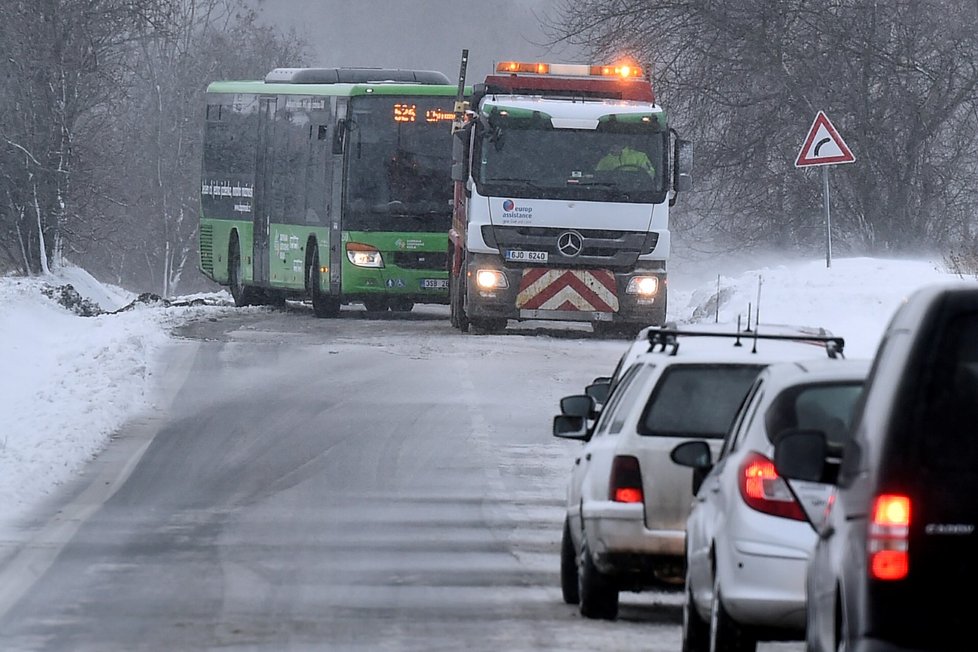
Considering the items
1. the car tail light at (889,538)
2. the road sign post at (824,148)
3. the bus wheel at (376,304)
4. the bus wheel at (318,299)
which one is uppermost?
the road sign post at (824,148)

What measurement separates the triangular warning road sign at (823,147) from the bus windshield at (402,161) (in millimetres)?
7185

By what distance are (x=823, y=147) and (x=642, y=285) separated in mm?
2869

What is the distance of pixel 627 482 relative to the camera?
377 inches

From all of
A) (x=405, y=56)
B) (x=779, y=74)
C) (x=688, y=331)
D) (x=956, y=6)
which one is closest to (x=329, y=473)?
(x=688, y=331)

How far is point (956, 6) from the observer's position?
4216 centimetres

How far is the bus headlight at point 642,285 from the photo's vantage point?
27781 mm

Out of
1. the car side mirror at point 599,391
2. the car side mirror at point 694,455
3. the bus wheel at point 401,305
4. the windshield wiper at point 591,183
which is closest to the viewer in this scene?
the car side mirror at point 694,455

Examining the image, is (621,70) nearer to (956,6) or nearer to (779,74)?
(779,74)

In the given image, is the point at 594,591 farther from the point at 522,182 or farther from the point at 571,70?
the point at 571,70

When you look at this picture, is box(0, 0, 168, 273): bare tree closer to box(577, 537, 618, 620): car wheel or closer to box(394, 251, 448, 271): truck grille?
box(394, 251, 448, 271): truck grille

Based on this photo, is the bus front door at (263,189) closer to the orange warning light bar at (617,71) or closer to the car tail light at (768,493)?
the orange warning light bar at (617,71)

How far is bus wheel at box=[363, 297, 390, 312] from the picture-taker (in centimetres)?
3433

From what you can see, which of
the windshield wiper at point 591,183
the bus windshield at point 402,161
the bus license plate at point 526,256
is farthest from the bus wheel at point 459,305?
the bus windshield at point 402,161

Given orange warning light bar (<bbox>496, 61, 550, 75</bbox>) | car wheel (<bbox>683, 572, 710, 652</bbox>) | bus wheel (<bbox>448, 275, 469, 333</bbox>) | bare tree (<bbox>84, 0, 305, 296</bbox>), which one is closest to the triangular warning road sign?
orange warning light bar (<bbox>496, 61, 550, 75</bbox>)
